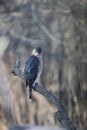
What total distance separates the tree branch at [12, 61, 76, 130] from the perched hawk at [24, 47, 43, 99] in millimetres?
27

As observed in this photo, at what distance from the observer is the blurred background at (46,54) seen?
3.01 m

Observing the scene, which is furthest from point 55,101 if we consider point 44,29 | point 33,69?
point 44,29

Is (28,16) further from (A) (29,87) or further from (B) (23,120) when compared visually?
(B) (23,120)

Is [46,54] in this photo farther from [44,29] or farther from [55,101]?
[55,101]

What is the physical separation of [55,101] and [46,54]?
265mm

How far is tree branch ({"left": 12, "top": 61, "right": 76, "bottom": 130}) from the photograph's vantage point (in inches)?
116

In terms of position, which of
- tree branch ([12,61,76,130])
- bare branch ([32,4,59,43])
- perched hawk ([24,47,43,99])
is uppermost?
bare branch ([32,4,59,43])

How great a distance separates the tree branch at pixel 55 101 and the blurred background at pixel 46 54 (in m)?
0.03

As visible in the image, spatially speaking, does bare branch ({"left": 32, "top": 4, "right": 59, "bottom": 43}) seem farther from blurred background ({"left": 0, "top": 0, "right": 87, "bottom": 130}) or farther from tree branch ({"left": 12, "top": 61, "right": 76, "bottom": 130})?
tree branch ({"left": 12, "top": 61, "right": 76, "bottom": 130})

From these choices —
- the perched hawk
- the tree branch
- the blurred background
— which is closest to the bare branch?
the blurred background

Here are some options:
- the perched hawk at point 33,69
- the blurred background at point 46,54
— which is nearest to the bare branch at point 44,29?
the blurred background at point 46,54

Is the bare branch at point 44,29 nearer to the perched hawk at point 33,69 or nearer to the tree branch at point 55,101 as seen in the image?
the perched hawk at point 33,69

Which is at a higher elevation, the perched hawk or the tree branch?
the perched hawk

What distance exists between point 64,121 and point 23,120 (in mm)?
231
